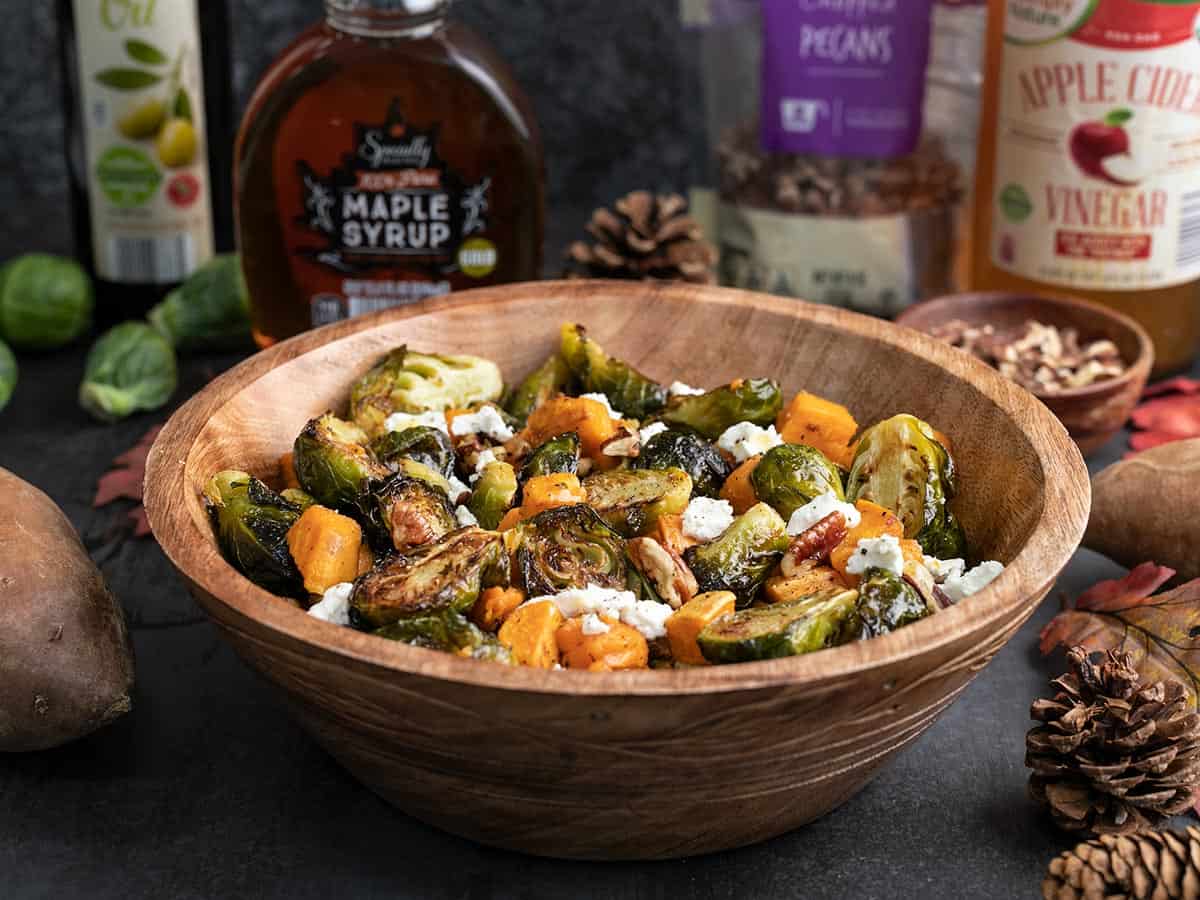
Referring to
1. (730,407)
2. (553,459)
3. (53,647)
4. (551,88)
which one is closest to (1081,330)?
(730,407)

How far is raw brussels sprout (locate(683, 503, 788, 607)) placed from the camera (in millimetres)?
1378

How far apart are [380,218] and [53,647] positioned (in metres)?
0.91

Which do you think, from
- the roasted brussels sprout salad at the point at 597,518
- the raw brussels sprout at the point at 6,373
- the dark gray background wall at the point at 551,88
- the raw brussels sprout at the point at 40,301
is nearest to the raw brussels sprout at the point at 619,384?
the roasted brussels sprout salad at the point at 597,518

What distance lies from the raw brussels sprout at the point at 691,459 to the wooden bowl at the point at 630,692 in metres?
0.24

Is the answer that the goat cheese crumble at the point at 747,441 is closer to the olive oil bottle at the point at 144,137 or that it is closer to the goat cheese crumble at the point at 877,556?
the goat cheese crumble at the point at 877,556

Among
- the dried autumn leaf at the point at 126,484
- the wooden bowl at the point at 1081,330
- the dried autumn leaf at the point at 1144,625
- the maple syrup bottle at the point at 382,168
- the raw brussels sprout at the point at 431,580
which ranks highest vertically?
the maple syrup bottle at the point at 382,168

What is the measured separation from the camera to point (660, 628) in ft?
4.15

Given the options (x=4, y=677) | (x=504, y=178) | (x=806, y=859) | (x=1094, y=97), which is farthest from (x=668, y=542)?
(x=1094, y=97)

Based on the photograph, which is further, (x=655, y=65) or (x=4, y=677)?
(x=655, y=65)

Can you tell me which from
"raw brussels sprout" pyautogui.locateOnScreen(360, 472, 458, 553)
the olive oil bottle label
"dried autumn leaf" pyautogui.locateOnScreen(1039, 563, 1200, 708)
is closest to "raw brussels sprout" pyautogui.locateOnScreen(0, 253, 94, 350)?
the olive oil bottle label

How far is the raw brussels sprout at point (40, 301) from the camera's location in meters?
2.33

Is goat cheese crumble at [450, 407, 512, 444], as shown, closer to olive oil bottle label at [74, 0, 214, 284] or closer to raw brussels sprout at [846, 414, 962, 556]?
raw brussels sprout at [846, 414, 962, 556]

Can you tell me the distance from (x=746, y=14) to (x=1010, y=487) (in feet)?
4.02

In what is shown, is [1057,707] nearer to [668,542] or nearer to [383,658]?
[668,542]
